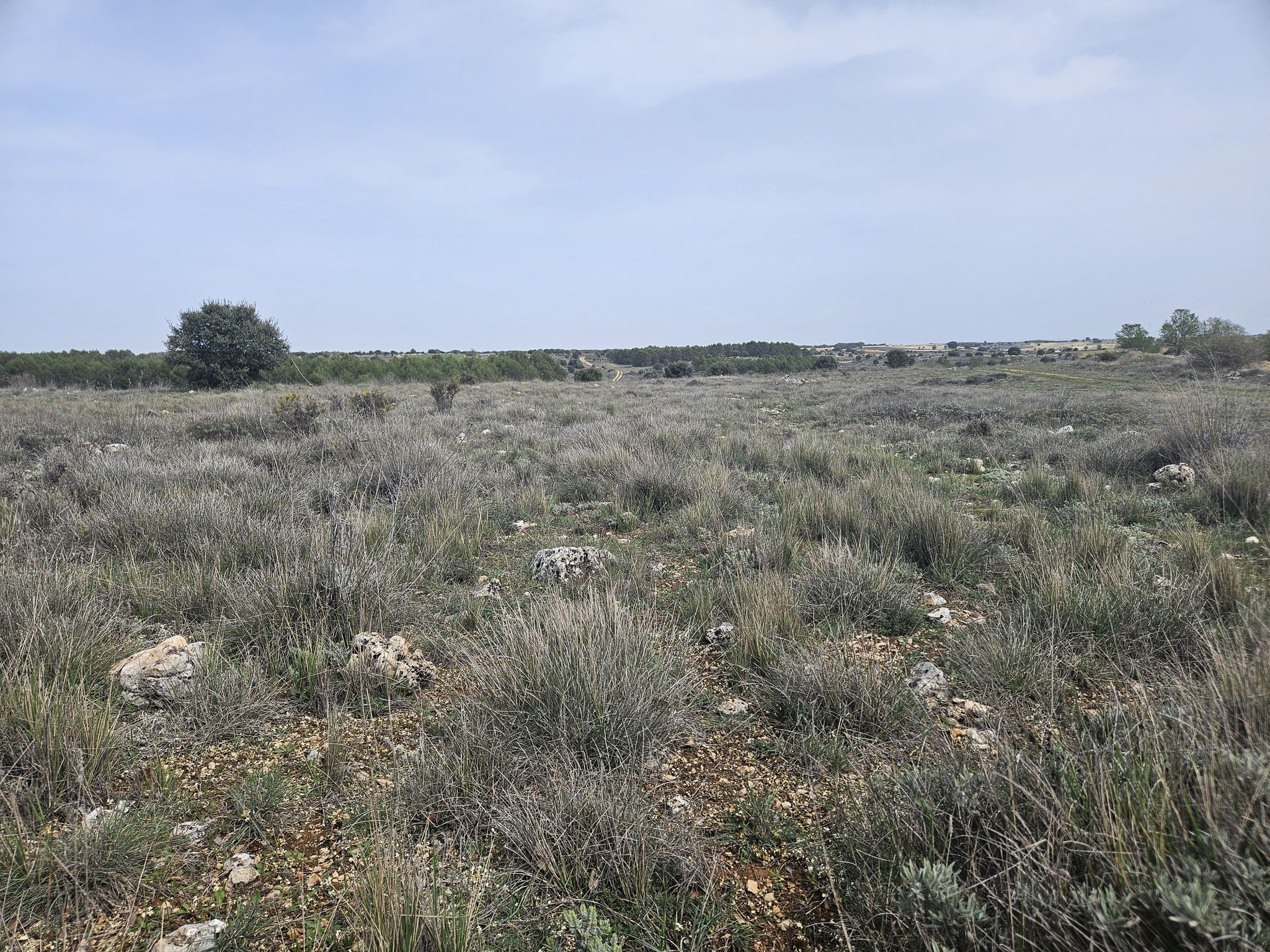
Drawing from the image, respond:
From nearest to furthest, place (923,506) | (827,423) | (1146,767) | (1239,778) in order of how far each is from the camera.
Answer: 1. (1239,778)
2. (1146,767)
3. (923,506)
4. (827,423)

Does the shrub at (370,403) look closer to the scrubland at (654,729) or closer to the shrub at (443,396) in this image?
the shrub at (443,396)

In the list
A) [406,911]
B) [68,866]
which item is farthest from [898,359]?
[68,866]

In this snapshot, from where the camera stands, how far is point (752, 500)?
19.5 feet

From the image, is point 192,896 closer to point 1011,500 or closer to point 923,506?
point 923,506

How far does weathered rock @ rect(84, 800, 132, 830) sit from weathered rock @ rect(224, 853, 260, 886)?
1.20 ft

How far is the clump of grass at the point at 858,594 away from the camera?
3.32 meters

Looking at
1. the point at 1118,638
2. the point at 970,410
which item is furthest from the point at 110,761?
the point at 970,410

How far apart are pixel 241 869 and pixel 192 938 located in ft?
0.77

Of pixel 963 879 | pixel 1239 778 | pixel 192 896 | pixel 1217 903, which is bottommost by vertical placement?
pixel 192 896

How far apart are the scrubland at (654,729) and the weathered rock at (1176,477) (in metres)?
0.51

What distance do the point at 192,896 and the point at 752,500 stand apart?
505 centimetres

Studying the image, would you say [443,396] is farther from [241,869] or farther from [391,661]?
[241,869]

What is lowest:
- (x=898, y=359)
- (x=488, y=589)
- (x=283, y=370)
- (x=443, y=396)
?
(x=488, y=589)

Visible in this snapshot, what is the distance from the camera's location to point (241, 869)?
1770mm
